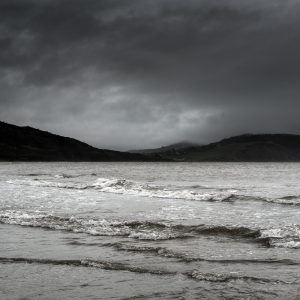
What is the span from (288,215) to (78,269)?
1186cm

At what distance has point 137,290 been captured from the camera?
7781 millimetres

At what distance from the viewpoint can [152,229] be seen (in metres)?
14.9

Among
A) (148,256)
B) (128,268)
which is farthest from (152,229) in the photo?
(128,268)

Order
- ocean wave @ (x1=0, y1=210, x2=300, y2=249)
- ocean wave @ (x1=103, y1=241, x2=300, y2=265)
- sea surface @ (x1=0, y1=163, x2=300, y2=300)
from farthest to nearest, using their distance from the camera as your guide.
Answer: ocean wave @ (x1=0, y1=210, x2=300, y2=249), ocean wave @ (x1=103, y1=241, x2=300, y2=265), sea surface @ (x1=0, y1=163, x2=300, y2=300)

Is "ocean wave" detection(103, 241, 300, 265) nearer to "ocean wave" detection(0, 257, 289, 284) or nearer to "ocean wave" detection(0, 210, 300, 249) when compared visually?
"ocean wave" detection(0, 257, 289, 284)

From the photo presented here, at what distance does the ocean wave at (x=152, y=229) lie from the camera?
12745 mm

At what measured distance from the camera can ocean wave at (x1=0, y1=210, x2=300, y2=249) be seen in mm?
12745

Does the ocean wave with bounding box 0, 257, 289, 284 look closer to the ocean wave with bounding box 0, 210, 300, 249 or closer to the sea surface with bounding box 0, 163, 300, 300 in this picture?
the sea surface with bounding box 0, 163, 300, 300

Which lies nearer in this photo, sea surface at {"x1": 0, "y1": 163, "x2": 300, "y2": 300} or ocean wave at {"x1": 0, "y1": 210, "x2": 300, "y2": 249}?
sea surface at {"x1": 0, "y1": 163, "x2": 300, "y2": 300}

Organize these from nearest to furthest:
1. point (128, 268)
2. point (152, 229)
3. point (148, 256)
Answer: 1. point (128, 268)
2. point (148, 256)
3. point (152, 229)

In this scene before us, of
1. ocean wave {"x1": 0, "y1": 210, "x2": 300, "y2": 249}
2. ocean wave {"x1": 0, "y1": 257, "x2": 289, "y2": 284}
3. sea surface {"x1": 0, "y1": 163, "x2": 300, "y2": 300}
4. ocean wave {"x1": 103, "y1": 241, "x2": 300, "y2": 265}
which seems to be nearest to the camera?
sea surface {"x1": 0, "y1": 163, "x2": 300, "y2": 300}

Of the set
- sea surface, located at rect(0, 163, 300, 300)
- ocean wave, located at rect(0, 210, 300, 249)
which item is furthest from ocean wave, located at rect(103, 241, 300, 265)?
ocean wave, located at rect(0, 210, 300, 249)

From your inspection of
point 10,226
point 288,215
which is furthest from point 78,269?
point 288,215

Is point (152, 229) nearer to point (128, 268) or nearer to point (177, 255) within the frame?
point (177, 255)
